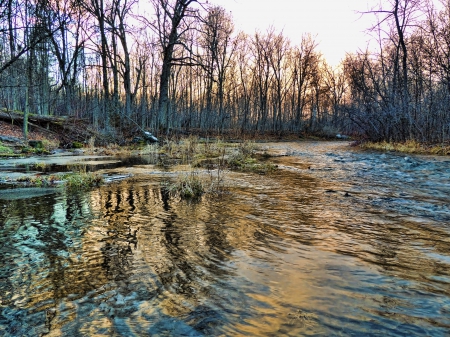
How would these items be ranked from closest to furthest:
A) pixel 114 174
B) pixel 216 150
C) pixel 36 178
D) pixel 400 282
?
pixel 400 282 → pixel 36 178 → pixel 114 174 → pixel 216 150

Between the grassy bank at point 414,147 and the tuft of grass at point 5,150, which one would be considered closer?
the tuft of grass at point 5,150

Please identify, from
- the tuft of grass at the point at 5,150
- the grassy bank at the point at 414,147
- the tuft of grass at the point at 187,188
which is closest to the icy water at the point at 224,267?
the tuft of grass at the point at 187,188

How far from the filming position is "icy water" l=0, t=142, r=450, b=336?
2068 mm

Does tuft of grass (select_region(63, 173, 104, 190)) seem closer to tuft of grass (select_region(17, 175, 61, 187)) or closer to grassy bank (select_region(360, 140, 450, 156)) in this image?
tuft of grass (select_region(17, 175, 61, 187))

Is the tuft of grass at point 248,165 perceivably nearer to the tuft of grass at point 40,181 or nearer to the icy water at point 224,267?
the icy water at point 224,267

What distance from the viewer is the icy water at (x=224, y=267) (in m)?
2.07

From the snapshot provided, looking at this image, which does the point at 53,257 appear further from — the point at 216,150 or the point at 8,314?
the point at 216,150

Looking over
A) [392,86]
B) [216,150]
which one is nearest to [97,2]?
[216,150]

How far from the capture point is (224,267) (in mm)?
2959

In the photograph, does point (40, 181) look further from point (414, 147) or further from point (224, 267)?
point (414, 147)

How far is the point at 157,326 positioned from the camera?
6.62ft

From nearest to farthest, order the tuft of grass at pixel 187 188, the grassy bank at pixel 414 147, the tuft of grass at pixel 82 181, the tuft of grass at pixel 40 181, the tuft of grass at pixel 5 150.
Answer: the tuft of grass at pixel 187 188
the tuft of grass at pixel 82 181
the tuft of grass at pixel 40 181
the tuft of grass at pixel 5 150
the grassy bank at pixel 414 147

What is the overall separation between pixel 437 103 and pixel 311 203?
14924 mm

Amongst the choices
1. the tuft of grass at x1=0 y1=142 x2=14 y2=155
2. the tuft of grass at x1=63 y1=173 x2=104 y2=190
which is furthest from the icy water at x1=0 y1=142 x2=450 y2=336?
the tuft of grass at x1=0 y1=142 x2=14 y2=155
